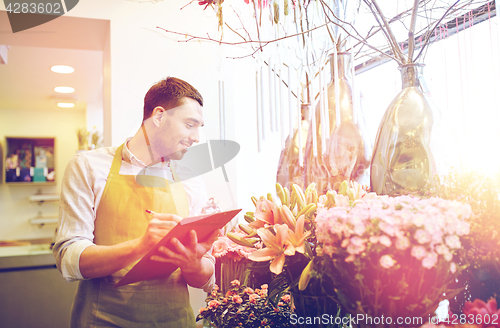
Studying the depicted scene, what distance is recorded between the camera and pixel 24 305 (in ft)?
8.46

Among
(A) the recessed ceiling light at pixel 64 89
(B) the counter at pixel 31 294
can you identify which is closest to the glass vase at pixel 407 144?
(B) the counter at pixel 31 294

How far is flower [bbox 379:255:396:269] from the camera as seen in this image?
0.45 m

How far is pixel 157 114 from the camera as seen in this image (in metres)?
0.90

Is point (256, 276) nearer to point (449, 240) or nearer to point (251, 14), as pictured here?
point (449, 240)

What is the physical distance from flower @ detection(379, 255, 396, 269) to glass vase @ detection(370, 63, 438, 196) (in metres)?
0.30

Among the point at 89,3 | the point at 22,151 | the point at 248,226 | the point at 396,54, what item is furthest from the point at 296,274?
the point at 22,151

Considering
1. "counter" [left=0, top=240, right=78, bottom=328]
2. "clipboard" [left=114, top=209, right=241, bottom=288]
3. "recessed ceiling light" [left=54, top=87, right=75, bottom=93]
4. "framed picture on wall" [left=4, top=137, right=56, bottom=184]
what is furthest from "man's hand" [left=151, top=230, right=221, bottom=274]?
"framed picture on wall" [left=4, top=137, right=56, bottom=184]

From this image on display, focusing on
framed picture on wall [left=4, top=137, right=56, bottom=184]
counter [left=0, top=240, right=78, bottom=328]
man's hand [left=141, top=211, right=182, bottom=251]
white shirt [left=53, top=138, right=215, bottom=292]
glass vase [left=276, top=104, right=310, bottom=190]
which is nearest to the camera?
man's hand [left=141, top=211, right=182, bottom=251]

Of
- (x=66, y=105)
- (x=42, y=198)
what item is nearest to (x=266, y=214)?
(x=66, y=105)

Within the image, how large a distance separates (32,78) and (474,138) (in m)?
2.84

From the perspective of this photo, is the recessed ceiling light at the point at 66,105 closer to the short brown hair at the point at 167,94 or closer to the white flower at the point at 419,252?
the short brown hair at the point at 167,94

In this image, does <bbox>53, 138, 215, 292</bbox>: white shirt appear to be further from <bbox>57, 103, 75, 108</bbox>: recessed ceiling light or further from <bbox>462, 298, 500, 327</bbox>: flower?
<bbox>57, 103, 75, 108</bbox>: recessed ceiling light

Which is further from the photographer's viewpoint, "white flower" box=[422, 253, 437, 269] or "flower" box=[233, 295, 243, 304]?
"flower" box=[233, 295, 243, 304]

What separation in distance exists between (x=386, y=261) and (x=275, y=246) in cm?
21
